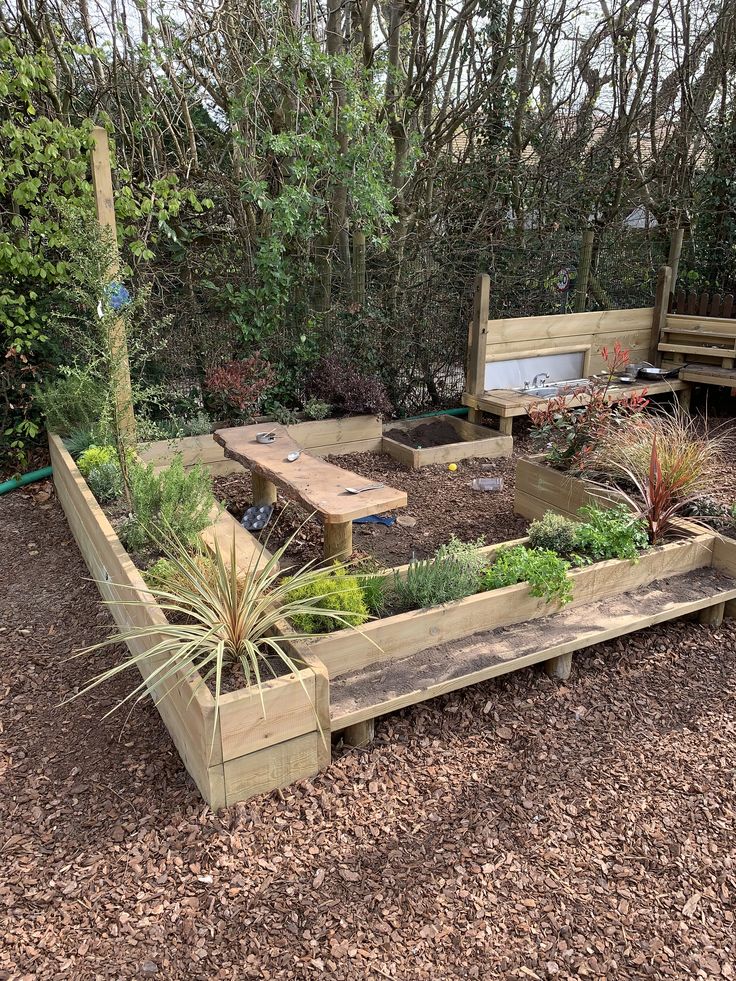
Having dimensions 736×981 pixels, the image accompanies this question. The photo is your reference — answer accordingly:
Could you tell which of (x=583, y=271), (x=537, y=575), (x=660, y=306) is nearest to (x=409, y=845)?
(x=537, y=575)

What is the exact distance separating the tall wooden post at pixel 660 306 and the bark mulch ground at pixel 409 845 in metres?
5.23

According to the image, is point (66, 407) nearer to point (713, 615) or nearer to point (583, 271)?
point (713, 615)

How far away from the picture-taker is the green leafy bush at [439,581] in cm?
309

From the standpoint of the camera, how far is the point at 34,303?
5492 millimetres

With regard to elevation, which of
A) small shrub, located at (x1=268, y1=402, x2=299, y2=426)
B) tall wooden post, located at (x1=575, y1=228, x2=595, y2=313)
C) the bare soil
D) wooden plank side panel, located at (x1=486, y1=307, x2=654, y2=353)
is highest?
tall wooden post, located at (x1=575, y1=228, x2=595, y2=313)

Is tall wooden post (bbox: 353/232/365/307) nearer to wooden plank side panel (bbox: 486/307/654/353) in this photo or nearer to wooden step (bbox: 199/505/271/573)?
wooden plank side panel (bbox: 486/307/654/353)

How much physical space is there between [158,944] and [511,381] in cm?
577

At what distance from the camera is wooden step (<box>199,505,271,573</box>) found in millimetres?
3485

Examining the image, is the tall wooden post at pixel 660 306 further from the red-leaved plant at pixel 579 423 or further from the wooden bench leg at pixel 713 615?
the wooden bench leg at pixel 713 615

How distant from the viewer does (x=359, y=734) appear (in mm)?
2775

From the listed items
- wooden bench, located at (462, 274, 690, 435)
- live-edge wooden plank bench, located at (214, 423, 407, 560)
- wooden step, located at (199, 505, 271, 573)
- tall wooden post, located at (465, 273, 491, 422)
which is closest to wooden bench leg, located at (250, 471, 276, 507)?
live-edge wooden plank bench, located at (214, 423, 407, 560)

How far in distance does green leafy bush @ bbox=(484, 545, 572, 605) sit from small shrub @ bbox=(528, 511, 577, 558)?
26 centimetres

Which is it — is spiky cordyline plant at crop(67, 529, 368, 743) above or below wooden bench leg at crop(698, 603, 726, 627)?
above

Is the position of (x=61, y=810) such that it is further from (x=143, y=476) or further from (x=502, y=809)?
(x=143, y=476)
